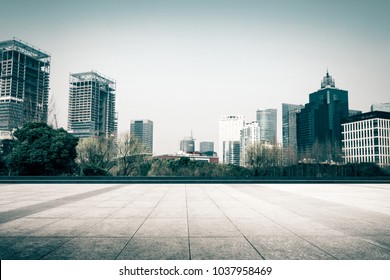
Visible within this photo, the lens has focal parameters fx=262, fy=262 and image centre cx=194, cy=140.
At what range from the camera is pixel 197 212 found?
895 cm

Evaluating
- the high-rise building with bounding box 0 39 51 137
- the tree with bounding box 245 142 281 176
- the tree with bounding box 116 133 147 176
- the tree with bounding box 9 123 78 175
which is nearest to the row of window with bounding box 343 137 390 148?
the tree with bounding box 245 142 281 176

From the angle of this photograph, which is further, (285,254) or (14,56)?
(14,56)

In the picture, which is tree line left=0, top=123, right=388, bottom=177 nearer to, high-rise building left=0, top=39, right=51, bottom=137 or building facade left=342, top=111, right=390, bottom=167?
high-rise building left=0, top=39, right=51, bottom=137

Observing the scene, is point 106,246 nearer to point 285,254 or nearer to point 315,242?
point 285,254

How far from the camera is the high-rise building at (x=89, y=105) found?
172 m

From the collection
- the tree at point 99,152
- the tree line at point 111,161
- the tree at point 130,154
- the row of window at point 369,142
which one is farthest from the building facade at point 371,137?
the tree at point 99,152

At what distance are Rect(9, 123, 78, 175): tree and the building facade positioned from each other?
137m

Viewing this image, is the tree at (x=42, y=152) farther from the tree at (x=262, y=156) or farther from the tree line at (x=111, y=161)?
the tree at (x=262, y=156)

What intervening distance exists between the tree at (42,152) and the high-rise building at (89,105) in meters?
144

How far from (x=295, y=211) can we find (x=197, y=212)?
3.43 metres

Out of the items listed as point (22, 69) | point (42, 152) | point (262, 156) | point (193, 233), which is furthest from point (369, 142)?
point (22, 69)

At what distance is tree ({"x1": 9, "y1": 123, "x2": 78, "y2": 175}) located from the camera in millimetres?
28578

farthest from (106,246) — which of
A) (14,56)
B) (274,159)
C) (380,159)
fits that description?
(380,159)
